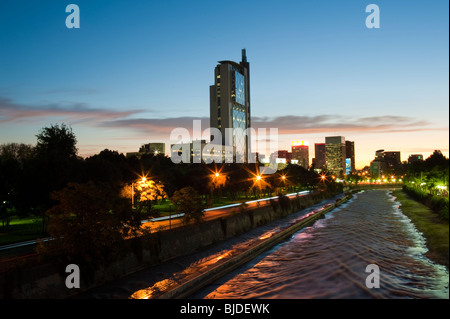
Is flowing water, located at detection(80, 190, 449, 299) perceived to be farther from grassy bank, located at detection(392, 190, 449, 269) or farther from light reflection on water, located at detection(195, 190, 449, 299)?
grassy bank, located at detection(392, 190, 449, 269)

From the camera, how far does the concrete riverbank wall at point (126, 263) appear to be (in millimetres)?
13555

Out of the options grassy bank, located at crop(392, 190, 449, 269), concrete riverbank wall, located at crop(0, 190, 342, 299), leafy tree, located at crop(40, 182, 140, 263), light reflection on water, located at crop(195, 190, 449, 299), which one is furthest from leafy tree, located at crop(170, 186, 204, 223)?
grassy bank, located at crop(392, 190, 449, 269)

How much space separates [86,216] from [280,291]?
33.1ft

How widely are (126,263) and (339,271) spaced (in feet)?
40.0

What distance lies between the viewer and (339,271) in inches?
859

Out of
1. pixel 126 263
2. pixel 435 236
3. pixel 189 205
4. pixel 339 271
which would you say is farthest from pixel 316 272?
pixel 435 236

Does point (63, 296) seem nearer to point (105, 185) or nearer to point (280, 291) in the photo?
point (105, 185)

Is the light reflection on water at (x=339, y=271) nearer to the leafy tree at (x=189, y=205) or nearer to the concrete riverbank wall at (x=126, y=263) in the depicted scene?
the concrete riverbank wall at (x=126, y=263)

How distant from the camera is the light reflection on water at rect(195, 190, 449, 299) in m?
17.6

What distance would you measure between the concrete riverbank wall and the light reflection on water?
323 centimetres

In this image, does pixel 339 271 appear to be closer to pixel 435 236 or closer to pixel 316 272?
pixel 316 272

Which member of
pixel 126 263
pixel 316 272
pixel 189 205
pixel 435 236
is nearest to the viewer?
pixel 126 263

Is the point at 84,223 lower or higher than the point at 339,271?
higher
